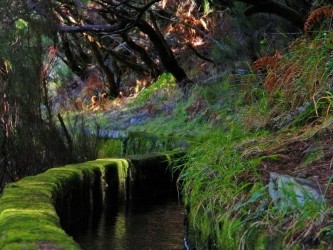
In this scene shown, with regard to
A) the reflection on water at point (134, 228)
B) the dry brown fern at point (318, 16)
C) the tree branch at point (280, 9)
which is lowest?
the reflection on water at point (134, 228)

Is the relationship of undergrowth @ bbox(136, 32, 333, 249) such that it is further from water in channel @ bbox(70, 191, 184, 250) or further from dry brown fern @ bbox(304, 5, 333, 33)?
water in channel @ bbox(70, 191, 184, 250)

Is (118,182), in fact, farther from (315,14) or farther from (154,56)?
(154,56)

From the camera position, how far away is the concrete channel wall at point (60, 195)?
375 centimetres

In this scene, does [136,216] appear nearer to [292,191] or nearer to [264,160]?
[264,160]

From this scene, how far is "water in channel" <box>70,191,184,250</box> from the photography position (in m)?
6.47

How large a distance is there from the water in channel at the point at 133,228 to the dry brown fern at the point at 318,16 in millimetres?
2602

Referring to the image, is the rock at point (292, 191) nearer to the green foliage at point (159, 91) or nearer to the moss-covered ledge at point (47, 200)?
the moss-covered ledge at point (47, 200)

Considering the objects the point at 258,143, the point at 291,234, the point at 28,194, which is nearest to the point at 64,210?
the point at 28,194

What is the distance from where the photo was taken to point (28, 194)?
5.42m

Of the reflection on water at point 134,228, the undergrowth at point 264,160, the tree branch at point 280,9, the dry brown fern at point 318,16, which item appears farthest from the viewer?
the tree branch at point 280,9

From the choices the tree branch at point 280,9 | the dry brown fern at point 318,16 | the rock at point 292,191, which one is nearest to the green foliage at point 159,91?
the tree branch at point 280,9

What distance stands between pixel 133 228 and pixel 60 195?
1.21 metres

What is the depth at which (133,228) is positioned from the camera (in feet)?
23.6

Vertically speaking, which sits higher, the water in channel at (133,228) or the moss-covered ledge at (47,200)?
the moss-covered ledge at (47,200)
